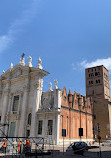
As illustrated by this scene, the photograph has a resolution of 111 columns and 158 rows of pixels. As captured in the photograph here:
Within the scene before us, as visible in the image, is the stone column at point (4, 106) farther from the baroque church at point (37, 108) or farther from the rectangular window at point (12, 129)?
the rectangular window at point (12, 129)

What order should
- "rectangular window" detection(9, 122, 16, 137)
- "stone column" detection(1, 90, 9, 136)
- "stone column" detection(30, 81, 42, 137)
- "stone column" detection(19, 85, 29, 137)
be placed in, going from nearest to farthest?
"stone column" detection(30, 81, 42, 137)
"stone column" detection(19, 85, 29, 137)
"rectangular window" detection(9, 122, 16, 137)
"stone column" detection(1, 90, 9, 136)

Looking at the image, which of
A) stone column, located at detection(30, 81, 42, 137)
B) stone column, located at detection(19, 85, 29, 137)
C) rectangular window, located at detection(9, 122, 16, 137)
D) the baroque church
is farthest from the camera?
rectangular window, located at detection(9, 122, 16, 137)

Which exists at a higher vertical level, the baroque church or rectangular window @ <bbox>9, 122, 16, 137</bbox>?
the baroque church

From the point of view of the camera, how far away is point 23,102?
33281 mm

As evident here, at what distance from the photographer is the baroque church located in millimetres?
29109

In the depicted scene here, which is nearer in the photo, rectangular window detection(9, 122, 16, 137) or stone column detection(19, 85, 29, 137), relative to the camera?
stone column detection(19, 85, 29, 137)

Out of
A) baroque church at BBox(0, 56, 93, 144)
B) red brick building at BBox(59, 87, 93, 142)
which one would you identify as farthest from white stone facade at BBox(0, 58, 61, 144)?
red brick building at BBox(59, 87, 93, 142)

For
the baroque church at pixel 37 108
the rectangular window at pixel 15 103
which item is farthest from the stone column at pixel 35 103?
the rectangular window at pixel 15 103

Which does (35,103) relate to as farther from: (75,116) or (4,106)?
(4,106)

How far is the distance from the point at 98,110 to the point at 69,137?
46.5 feet

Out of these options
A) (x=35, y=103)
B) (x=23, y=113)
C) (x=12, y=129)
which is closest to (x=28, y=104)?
(x=23, y=113)

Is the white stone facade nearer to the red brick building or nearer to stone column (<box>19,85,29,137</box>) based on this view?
stone column (<box>19,85,29,137</box>)

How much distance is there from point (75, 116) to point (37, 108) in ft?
28.4

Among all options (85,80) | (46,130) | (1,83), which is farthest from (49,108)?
(85,80)
